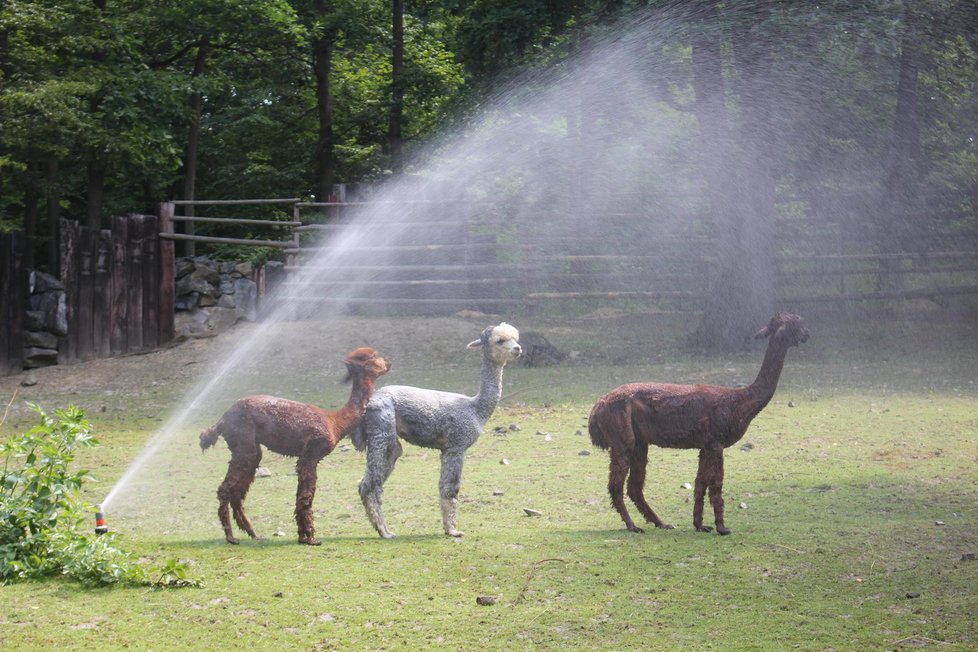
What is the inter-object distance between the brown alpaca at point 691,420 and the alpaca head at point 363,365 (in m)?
1.62

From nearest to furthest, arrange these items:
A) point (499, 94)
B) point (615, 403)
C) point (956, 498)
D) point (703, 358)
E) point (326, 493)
A: point (615, 403), point (956, 498), point (326, 493), point (703, 358), point (499, 94)

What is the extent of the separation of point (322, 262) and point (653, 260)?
6.96 m

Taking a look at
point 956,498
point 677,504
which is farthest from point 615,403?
point 956,498

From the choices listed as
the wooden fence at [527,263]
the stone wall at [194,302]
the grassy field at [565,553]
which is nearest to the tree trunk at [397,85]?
the wooden fence at [527,263]

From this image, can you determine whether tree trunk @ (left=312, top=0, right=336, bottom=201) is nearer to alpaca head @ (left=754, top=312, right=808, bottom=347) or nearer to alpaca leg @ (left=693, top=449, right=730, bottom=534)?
alpaca head @ (left=754, top=312, right=808, bottom=347)

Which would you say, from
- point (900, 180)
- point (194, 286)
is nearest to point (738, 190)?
point (900, 180)

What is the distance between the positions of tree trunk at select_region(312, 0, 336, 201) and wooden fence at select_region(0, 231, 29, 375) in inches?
342

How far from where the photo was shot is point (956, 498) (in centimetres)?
957

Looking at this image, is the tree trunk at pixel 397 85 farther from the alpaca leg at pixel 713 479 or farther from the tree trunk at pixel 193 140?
the alpaca leg at pixel 713 479

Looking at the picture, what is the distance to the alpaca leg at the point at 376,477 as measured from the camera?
27.2 feet

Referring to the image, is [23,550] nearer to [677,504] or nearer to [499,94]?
[677,504]

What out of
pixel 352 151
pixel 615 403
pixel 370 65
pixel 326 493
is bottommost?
pixel 326 493

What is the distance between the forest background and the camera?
19422 millimetres

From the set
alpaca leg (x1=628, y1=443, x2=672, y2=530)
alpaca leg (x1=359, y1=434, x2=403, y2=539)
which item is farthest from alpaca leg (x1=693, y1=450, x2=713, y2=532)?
A: alpaca leg (x1=359, y1=434, x2=403, y2=539)
